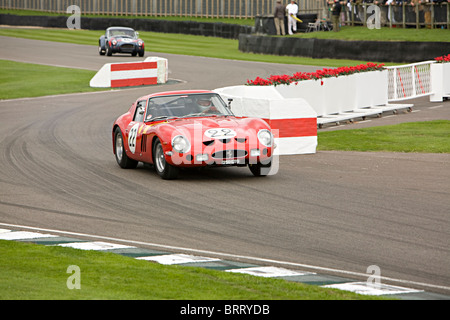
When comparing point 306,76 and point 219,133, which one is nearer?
point 219,133

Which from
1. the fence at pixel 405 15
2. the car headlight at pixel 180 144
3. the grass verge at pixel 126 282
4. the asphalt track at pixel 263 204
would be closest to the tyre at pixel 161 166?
the asphalt track at pixel 263 204

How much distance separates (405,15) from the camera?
128 ft

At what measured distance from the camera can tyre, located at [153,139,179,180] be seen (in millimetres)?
12852

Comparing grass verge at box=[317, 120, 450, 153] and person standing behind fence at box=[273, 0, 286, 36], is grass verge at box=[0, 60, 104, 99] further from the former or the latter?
grass verge at box=[317, 120, 450, 153]

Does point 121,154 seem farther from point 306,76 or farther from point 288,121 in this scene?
point 306,76

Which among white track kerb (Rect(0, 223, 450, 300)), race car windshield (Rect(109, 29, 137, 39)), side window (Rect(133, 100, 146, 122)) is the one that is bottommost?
white track kerb (Rect(0, 223, 450, 300))

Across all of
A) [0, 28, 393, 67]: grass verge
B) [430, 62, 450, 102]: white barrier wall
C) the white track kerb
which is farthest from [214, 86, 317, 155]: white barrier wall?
[0, 28, 393, 67]: grass verge

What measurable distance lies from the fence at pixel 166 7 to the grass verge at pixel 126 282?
4660 cm

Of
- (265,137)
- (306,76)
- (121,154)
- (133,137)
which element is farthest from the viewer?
(306,76)

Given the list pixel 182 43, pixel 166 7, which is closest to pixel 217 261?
pixel 182 43

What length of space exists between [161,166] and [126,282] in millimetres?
6163

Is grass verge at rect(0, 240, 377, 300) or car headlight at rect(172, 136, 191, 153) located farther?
car headlight at rect(172, 136, 191, 153)

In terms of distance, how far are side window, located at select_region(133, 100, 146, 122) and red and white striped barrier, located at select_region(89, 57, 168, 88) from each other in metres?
17.5

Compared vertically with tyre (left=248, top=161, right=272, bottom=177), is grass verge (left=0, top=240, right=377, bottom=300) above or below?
below
